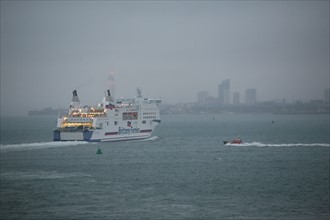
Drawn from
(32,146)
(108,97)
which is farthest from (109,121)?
(32,146)

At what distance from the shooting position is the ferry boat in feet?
332

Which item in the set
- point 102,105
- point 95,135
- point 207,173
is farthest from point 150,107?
point 207,173

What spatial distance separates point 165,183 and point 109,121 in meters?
49.0

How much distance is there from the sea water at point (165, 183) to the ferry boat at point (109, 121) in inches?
494

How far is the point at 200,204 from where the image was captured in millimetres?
45250

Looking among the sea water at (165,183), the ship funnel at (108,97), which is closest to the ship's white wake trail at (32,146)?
the sea water at (165,183)

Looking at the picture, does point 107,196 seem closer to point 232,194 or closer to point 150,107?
point 232,194

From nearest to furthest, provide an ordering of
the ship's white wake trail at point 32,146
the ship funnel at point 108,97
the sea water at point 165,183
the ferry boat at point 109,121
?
the sea water at point 165,183
the ship's white wake trail at point 32,146
the ferry boat at point 109,121
the ship funnel at point 108,97

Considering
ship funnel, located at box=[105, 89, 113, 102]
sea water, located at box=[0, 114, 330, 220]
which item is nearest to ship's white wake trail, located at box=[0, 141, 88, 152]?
sea water, located at box=[0, 114, 330, 220]

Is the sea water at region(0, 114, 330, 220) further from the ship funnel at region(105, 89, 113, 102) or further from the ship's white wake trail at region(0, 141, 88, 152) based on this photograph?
the ship funnel at region(105, 89, 113, 102)

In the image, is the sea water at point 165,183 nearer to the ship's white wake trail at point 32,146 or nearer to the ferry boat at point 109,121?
the ship's white wake trail at point 32,146

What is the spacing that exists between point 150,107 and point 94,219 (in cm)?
7516

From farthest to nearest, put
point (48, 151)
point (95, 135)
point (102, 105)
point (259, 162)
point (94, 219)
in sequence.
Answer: point (102, 105) → point (95, 135) → point (48, 151) → point (259, 162) → point (94, 219)

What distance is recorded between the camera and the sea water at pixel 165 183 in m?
42.8
